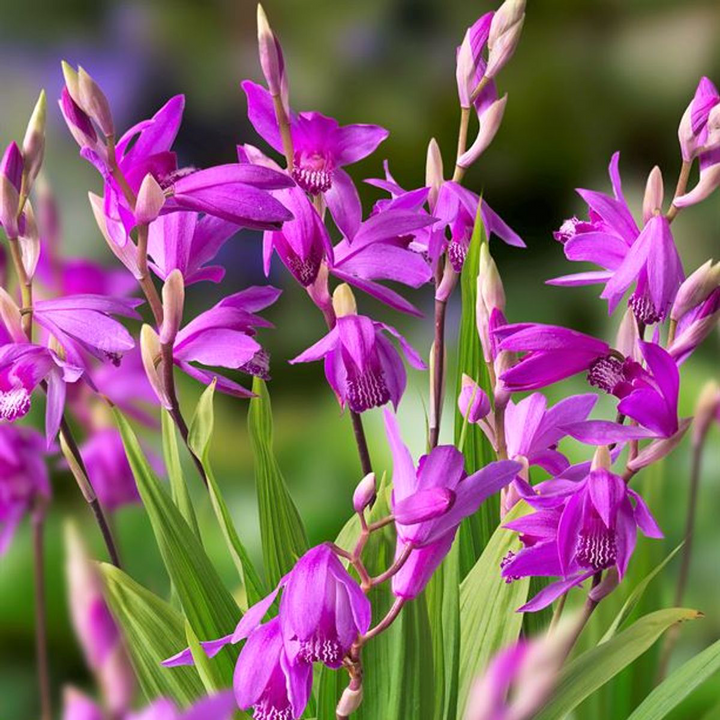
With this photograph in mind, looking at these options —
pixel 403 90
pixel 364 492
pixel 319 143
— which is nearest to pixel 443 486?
pixel 364 492

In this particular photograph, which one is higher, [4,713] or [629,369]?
[629,369]

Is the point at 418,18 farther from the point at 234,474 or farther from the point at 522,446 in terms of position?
the point at 522,446

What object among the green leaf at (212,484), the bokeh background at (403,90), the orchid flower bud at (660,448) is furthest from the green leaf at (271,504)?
the bokeh background at (403,90)

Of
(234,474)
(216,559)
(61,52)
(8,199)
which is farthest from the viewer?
(61,52)

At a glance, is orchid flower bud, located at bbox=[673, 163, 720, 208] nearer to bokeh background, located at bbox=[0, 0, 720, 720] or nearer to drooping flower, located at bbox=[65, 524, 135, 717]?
drooping flower, located at bbox=[65, 524, 135, 717]

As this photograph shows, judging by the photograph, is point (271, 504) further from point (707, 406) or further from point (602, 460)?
point (707, 406)

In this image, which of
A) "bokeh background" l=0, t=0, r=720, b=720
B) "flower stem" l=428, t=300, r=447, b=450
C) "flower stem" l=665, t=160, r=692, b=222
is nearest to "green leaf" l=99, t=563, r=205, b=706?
"flower stem" l=428, t=300, r=447, b=450

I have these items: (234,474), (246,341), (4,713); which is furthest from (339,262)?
(234,474)
